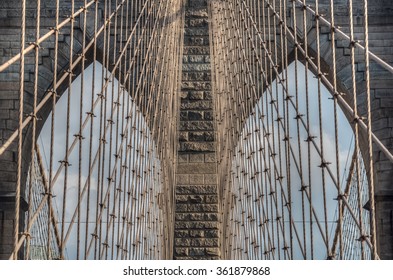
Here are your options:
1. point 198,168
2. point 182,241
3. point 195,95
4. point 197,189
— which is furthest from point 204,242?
point 195,95

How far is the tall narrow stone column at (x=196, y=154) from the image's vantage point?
845 centimetres

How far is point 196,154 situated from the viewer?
29.5 feet

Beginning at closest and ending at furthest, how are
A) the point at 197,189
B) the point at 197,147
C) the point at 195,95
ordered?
the point at 195,95, the point at 197,147, the point at 197,189

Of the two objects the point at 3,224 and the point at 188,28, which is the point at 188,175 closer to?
the point at 188,28

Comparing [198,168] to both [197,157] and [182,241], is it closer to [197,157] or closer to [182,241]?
[197,157]

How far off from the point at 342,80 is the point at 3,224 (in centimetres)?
483

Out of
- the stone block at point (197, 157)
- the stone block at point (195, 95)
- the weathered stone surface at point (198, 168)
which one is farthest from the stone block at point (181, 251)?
the stone block at point (195, 95)

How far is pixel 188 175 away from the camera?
355 inches

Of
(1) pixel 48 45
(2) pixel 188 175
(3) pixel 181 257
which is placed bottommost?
(3) pixel 181 257

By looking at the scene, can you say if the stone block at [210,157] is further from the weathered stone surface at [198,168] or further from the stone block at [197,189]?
the stone block at [197,189]

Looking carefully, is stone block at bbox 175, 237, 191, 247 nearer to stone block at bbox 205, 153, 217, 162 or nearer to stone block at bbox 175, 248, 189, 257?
stone block at bbox 175, 248, 189, 257

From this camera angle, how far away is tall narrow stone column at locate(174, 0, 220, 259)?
8453mm
